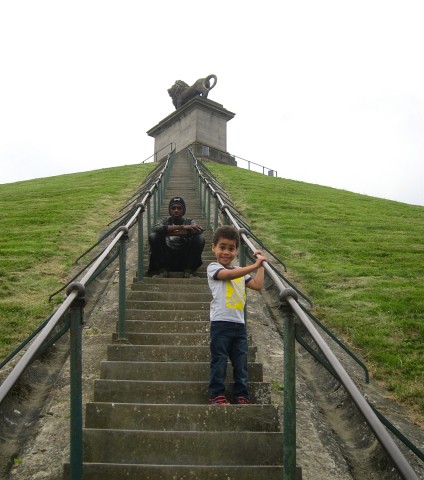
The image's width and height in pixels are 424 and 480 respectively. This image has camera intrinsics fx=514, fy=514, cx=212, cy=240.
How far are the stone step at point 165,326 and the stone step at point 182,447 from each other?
5.30ft

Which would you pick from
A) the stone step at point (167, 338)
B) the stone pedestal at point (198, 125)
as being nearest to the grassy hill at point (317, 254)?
the stone step at point (167, 338)

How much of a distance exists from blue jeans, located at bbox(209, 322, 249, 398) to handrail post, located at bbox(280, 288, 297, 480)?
0.91m

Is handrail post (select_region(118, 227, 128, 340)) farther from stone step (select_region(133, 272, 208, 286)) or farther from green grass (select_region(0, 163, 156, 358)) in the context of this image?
stone step (select_region(133, 272, 208, 286))

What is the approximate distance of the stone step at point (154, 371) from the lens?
399cm

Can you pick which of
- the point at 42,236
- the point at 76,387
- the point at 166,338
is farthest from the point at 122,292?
the point at 42,236

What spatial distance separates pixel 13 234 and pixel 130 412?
7.51m

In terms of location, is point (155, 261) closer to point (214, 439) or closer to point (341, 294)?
point (341, 294)

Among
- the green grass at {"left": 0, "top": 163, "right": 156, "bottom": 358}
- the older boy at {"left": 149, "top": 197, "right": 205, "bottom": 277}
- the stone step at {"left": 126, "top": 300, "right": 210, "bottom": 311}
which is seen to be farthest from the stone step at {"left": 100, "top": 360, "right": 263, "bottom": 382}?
the older boy at {"left": 149, "top": 197, "right": 205, "bottom": 277}

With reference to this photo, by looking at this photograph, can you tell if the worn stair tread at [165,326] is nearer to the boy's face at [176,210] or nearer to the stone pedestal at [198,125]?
the boy's face at [176,210]

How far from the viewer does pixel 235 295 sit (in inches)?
149

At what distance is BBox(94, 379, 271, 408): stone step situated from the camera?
12.2 ft

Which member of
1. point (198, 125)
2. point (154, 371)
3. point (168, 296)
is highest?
point (198, 125)

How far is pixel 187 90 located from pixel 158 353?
88.1 feet

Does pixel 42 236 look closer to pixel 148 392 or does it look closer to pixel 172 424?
pixel 148 392
